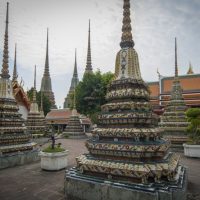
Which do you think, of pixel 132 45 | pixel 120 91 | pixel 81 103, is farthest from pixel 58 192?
pixel 81 103

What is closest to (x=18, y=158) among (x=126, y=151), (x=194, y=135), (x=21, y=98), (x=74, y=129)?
(x=126, y=151)

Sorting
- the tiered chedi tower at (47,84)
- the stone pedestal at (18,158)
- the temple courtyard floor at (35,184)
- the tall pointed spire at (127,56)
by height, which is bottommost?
the temple courtyard floor at (35,184)

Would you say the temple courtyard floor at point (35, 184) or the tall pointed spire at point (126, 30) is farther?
the tall pointed spire at point (126, 30)

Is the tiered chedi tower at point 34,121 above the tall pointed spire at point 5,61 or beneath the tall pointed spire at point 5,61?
beneath

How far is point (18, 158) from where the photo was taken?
12.5 metres

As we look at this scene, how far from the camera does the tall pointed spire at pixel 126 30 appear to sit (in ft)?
28.0

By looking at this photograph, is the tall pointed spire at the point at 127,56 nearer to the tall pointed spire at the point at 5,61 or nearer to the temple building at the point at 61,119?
the tall pointed spire at the point at 5,61

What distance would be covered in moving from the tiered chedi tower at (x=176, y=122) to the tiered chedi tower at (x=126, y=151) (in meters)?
11.8

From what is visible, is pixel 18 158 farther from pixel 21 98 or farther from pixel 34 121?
pixel 21 98

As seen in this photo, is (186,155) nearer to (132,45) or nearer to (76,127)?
(132,45)

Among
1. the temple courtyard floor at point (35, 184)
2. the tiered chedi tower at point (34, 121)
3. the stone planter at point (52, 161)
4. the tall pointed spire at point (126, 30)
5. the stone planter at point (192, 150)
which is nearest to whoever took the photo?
the temple courtyard floor at point (35, 184)

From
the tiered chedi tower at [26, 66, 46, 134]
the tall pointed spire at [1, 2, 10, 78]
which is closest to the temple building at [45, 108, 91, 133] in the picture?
the tiered chedi tower at [26, 66, 46, 134]

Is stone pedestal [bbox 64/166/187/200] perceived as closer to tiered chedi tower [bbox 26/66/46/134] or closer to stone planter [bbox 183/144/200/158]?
stone planter [bbox 183/144/200/158]

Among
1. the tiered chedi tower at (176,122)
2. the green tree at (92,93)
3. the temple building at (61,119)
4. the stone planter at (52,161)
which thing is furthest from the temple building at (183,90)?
the stone planter at (52,161)
